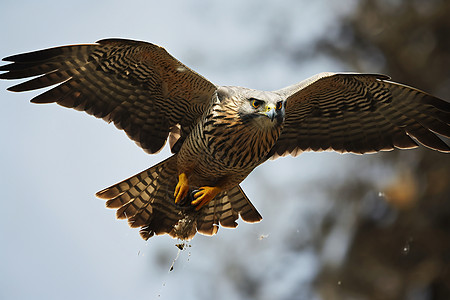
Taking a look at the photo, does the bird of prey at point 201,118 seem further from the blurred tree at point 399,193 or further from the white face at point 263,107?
the blurred tree at point 399,193

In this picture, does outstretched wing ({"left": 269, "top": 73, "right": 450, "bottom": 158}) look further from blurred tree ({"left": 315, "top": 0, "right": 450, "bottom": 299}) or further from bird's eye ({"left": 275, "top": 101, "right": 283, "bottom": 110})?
blurred tree ({"left": 315, "top": 0, "right": 450, "bottom": 299})

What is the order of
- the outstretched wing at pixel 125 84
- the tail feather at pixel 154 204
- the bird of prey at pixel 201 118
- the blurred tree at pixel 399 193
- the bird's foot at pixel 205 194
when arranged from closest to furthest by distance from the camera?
the bird of prey at pixel 201 118 < the outstretched wing at pixel 125 84 < the bird's foot at pixel 205 194 < the tail feather at pixel 154 204 < the blurred tree at pixel 399 193

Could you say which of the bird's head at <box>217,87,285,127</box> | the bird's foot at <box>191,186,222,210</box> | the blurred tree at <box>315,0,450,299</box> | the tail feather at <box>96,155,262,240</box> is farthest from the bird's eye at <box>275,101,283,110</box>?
the blurred tree at <box>315,0,450,299</box>

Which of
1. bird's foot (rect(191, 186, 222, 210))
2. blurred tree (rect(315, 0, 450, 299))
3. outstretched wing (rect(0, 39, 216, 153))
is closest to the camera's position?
outstretched wing (rect(0, 39, 216, 153))

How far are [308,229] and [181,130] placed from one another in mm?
5835

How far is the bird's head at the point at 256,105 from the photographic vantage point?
4.66m

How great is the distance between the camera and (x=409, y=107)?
19.3ft

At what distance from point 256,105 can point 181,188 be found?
127cm

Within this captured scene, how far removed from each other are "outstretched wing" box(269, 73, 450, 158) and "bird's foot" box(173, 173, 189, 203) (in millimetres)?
1009

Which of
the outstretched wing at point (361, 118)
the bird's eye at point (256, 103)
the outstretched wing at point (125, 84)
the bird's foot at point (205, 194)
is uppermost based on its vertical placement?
the outstretched wing at point (361, 118)

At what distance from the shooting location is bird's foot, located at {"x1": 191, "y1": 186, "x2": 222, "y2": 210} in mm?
5496

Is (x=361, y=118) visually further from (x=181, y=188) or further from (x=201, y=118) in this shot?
(x=181, y=188)

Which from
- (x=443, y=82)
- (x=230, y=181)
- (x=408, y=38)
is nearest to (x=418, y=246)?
(x=443, y=82)

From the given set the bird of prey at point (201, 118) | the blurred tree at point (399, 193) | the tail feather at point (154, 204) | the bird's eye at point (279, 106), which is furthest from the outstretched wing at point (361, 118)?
the blurred tree at point (399, 193)
